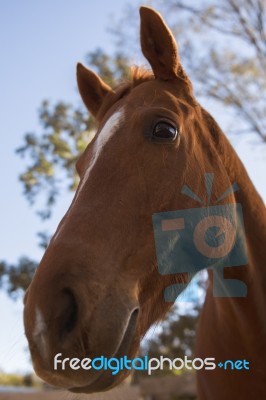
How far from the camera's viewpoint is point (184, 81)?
3039mm

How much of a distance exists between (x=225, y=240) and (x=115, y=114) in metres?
0.92

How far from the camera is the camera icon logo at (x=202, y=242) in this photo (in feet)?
7.80

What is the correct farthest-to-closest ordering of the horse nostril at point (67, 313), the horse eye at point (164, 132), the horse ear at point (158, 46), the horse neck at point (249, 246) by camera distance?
the horse ear at point (158, 46), the horse neck at point (249, 246), the horse eye at point (164, 132), the horse nostril at point (67, 313)

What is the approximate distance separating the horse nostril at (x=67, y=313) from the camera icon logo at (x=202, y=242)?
0.58 metres

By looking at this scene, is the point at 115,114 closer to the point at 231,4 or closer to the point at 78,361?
the point at 78,361

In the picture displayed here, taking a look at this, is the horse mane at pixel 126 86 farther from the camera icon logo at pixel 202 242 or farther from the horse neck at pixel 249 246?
the camera icon logo at pixel 202 242

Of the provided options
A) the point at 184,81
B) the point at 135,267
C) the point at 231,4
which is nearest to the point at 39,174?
the point at 231,4

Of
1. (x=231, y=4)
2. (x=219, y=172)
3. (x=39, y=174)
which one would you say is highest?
(x=231, y=4)

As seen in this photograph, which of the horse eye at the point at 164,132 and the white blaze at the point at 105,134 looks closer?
the white blaze at the point at 105,134

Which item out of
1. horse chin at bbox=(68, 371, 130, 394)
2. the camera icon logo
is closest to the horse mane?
the camera icon logo

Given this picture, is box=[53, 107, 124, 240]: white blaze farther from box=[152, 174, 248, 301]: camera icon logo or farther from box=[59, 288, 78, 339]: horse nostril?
box=[59, 288, 78, 339]: horse nostril

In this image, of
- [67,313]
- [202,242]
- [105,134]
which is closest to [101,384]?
[67,313]

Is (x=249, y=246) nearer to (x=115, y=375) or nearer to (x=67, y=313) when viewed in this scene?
(x=115, y=375)

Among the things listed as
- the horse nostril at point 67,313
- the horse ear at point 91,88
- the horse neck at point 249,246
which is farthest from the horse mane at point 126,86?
the horse nostril at point 67,313
